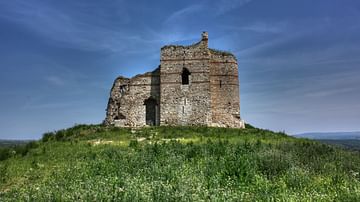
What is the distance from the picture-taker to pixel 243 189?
28.3 ft

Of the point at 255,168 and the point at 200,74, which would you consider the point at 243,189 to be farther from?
the point at 200,74

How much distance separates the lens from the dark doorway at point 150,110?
3154 centimetres

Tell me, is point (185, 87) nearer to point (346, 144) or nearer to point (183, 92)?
point (183, 92)

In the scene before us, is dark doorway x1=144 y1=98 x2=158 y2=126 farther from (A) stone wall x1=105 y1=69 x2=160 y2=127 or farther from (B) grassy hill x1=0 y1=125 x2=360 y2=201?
(B) grassy hill x1=0 y1=125 x2=360 y2=201

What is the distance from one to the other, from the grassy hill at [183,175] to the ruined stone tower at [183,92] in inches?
518

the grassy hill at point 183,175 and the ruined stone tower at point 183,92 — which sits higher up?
the ruined stone tower at point 183,92

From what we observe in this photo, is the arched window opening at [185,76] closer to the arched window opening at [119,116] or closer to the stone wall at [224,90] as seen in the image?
the stone wall at [224,90]

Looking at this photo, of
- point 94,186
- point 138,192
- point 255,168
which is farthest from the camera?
point 255,168

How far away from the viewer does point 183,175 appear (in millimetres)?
9273

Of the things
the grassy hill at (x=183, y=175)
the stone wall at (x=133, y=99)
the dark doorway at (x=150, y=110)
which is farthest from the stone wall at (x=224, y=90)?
the grassy hill at (x=183, y=175)

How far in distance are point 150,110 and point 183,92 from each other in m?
3.78

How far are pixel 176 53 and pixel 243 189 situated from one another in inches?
907

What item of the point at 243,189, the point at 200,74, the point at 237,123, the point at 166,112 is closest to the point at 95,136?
the point at 166,112

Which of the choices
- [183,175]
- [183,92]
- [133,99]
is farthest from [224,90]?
[183,175]
